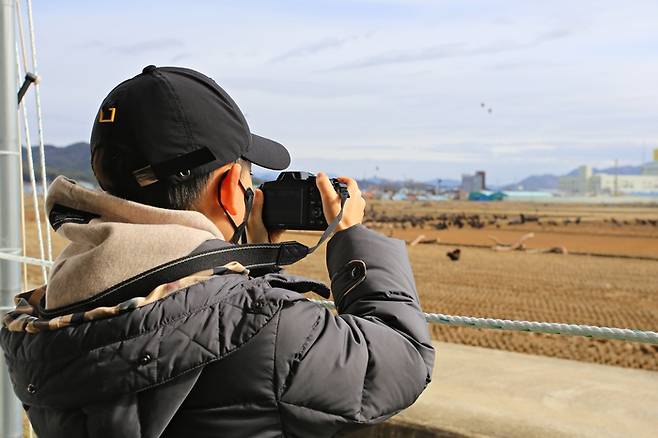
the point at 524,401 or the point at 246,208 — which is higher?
the point at 246,208

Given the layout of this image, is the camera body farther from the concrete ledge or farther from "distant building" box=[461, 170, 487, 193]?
→ "distant building" box=[461, 170, 487, 193]

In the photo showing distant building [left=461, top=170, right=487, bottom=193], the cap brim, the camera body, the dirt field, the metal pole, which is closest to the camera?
the cap brim

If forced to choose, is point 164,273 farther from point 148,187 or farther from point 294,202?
point 294,202

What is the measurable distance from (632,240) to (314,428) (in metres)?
35.6

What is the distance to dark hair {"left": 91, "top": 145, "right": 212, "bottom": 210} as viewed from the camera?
4.33ft

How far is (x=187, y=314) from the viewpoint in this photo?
1.18 m

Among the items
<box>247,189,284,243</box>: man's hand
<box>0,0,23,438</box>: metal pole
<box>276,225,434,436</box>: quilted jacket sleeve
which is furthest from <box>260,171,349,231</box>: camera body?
<box>0,0,23,438</box>: metal pole

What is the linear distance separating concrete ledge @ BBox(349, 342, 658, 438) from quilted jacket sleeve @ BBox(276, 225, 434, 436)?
257cm

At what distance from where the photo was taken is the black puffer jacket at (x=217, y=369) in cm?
117

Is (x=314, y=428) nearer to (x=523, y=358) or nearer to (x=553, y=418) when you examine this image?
(x=553, y=418)

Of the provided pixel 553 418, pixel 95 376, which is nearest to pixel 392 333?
pixel 95 376

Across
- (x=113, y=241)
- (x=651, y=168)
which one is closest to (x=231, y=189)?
(x=113, y=241)

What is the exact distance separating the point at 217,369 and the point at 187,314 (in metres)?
0.10

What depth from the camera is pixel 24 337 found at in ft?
4.27
